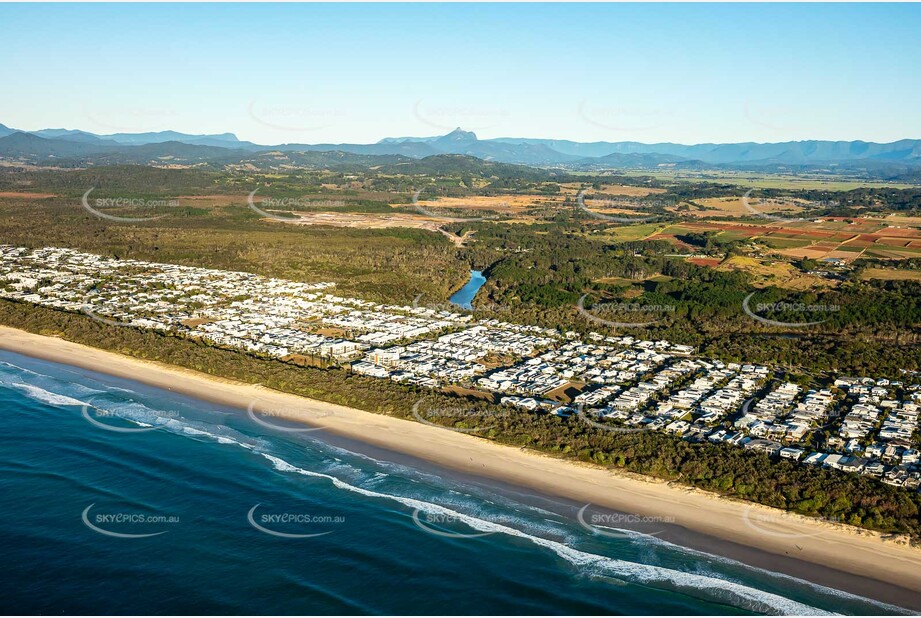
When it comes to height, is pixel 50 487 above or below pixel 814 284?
below

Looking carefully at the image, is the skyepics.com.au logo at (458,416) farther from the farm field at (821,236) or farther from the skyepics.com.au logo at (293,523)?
the farm field at (821,236)

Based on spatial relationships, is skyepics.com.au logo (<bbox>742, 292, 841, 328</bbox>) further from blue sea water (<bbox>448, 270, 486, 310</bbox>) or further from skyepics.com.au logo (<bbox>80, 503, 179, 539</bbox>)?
skyepics.com.au logo (<bbox>80, 503, 179, 539</bbox>)

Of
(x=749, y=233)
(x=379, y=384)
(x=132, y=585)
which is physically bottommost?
(x=132, y=585)

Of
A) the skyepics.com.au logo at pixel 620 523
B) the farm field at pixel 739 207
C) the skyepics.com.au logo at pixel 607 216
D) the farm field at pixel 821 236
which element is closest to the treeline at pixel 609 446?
the skyepics.com.au logo at pixel 620 523

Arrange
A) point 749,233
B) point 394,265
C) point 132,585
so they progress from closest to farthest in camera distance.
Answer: point 132,585
point 394,265
point 749,233

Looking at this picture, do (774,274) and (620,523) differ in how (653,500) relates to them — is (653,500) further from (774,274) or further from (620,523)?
(774,274)

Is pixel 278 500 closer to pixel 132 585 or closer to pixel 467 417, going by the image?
pixel 132 585

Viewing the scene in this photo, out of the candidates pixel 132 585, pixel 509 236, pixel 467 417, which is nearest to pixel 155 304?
pixel 467 417

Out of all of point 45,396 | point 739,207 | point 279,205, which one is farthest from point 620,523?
point 739,207
